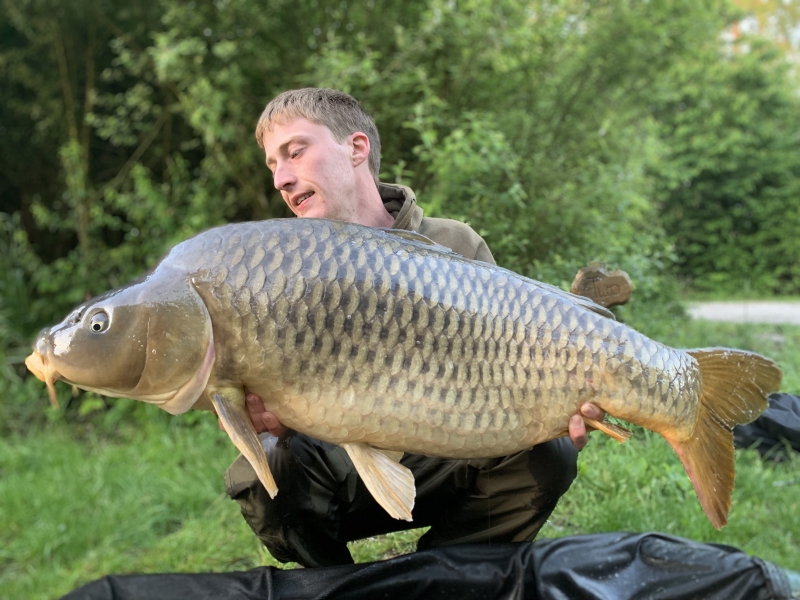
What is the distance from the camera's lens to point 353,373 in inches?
43.4

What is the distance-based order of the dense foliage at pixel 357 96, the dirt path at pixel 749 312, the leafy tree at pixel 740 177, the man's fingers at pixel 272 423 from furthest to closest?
the leafy tree at pixel 740 177, the dirt path at pixel 749 312, the dense foliage at pixel 357 96, the man's fingers at pixel 272 423

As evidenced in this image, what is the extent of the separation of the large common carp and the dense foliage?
1.10 metres

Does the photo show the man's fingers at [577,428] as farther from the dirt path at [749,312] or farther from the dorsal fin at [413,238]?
the dirt path at [749,312]

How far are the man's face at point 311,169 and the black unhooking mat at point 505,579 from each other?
0.82 m

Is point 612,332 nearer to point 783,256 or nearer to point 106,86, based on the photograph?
point 106,86

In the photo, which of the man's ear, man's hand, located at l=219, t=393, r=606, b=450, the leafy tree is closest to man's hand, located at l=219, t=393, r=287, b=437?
man's hand, located at l=219, t=393, r=606, b=450

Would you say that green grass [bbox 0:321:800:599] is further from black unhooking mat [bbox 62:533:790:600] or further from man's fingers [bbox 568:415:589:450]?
man's fingers [bbox 568:415:589:450]

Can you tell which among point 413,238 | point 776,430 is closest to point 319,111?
point 413,238

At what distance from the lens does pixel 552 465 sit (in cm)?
143

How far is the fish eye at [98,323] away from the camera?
107cm

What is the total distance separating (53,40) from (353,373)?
5.03 meters

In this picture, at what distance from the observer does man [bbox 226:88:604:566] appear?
4.84 ft

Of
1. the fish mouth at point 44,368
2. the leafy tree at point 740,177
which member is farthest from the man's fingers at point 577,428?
the leafy tree at point 740,177

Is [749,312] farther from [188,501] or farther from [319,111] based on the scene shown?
[319,111]
